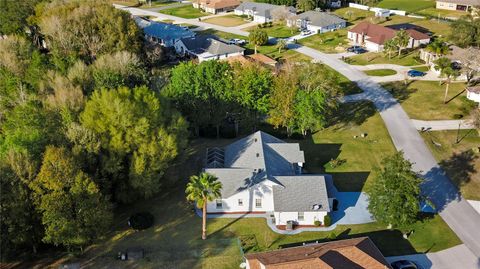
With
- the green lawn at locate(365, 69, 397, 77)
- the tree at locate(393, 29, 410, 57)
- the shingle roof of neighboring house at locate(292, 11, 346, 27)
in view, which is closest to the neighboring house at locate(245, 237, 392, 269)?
the green lawn at locate(365, 69, 397, 77)

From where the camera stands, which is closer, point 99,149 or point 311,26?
point 99,149

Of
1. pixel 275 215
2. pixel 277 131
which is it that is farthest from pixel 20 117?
Answer: pixel 277 131

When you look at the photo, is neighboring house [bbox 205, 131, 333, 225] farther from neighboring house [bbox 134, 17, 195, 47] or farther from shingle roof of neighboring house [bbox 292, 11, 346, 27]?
shingle roof of neighboring house [bbox 292, 11, 346, 27]

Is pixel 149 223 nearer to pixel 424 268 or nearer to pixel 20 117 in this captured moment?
pixel 20 117

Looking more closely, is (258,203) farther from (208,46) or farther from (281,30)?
(281,30)

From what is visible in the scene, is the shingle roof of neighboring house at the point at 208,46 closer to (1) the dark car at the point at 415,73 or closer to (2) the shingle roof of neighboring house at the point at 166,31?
(2) the shingle roof of neighboring house at the point at 166,31

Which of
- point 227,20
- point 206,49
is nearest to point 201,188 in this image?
point 206,49
